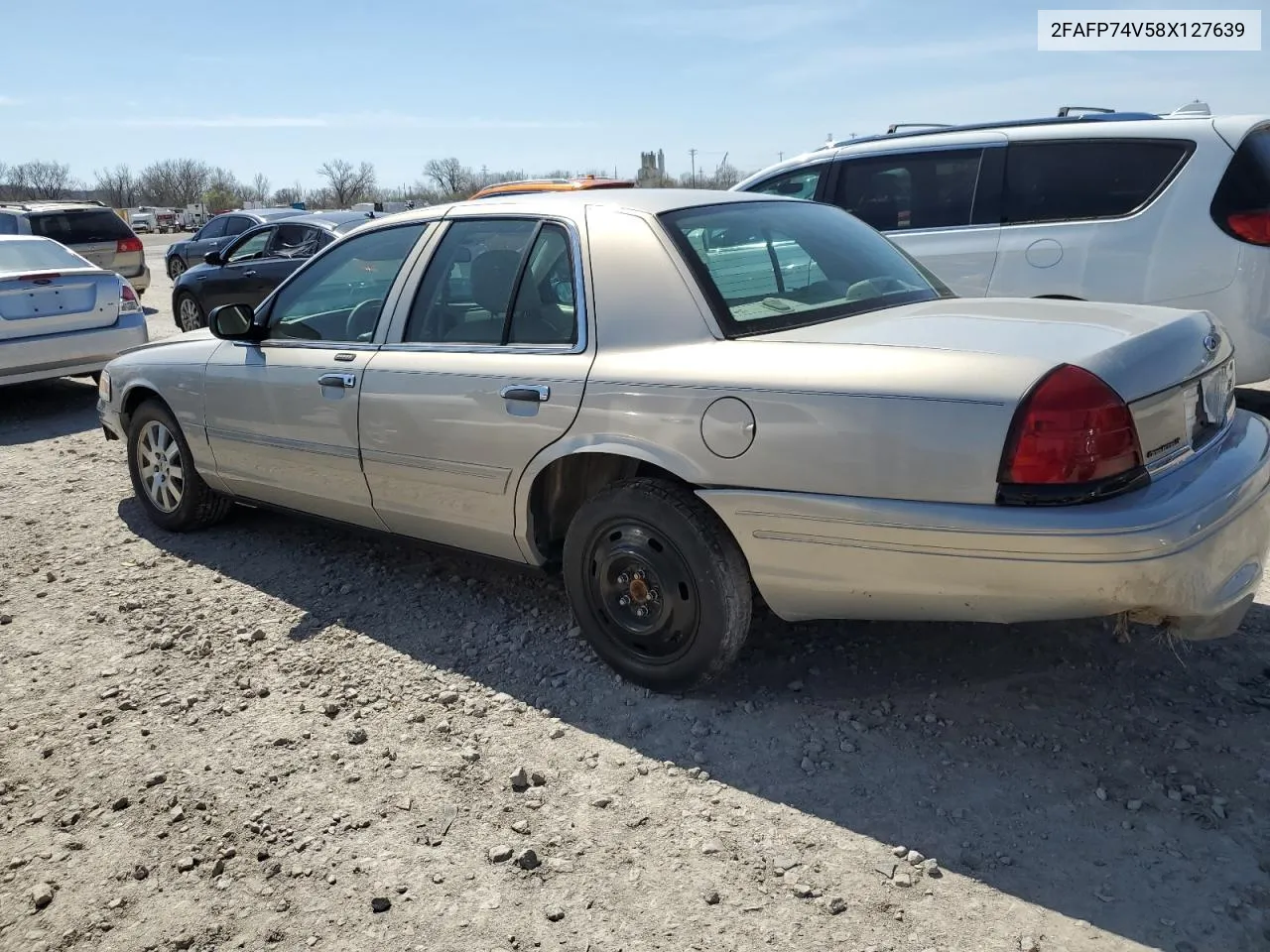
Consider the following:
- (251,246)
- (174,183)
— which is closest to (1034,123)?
(251,246)

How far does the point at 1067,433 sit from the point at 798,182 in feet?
16.5

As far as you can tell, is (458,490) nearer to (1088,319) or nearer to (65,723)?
(65,723)

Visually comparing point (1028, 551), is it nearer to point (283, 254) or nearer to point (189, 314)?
point (283, 254)

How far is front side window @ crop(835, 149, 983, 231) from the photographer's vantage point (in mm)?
6305

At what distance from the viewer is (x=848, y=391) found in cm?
275

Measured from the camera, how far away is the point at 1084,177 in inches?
231

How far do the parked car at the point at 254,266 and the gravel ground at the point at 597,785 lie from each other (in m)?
8.18

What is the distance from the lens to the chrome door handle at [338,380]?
3.96 m

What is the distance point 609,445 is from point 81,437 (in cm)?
589

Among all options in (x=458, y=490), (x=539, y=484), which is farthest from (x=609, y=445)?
(x=458, y=490)

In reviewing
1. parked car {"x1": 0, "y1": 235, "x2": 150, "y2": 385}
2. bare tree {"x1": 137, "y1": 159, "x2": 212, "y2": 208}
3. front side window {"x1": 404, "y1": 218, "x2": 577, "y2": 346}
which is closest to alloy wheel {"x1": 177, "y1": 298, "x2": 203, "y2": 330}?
parked car {"x1": 0, "y1": 235, "x2": 150, "y2": 385}

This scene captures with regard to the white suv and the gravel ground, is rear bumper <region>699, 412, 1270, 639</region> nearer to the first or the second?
the gravel ground

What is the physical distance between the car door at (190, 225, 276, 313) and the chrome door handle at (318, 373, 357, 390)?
8315 millimetres

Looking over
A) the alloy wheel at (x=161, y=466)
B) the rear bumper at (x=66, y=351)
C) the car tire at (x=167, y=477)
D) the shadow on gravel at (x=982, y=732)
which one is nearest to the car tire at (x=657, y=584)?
the shadow on gravel at (x=982, y=732)
